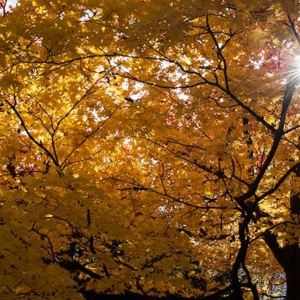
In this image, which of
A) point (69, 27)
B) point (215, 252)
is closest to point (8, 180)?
point (69, 27)

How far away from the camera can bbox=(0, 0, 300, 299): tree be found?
163 inches

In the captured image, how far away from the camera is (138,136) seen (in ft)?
21.7

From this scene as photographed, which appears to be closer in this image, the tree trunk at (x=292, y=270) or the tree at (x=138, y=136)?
the tree at (x=138, y=136)

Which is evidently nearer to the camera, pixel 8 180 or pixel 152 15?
pixel 152 15

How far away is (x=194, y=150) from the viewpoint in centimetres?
628

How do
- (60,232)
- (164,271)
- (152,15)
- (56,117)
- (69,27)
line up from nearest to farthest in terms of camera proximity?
(152,15)
(69,27)
(164,271)
(60,232)
(56,117)

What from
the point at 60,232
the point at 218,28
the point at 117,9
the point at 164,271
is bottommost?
the point at 164,271

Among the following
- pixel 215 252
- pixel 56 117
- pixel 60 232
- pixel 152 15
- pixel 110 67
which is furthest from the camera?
pixel 215 252

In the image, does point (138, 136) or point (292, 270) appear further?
point (292, 270)

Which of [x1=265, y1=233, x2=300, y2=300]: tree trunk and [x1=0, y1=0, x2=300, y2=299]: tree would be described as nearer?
[x1=0, y1=0, x2=300, y2=299]: tree

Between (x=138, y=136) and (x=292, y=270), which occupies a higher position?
(x=138, y=136)

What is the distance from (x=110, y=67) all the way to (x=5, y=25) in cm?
154

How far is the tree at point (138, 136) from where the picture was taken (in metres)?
4.13

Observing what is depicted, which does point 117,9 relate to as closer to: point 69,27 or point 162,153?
point 69,27
